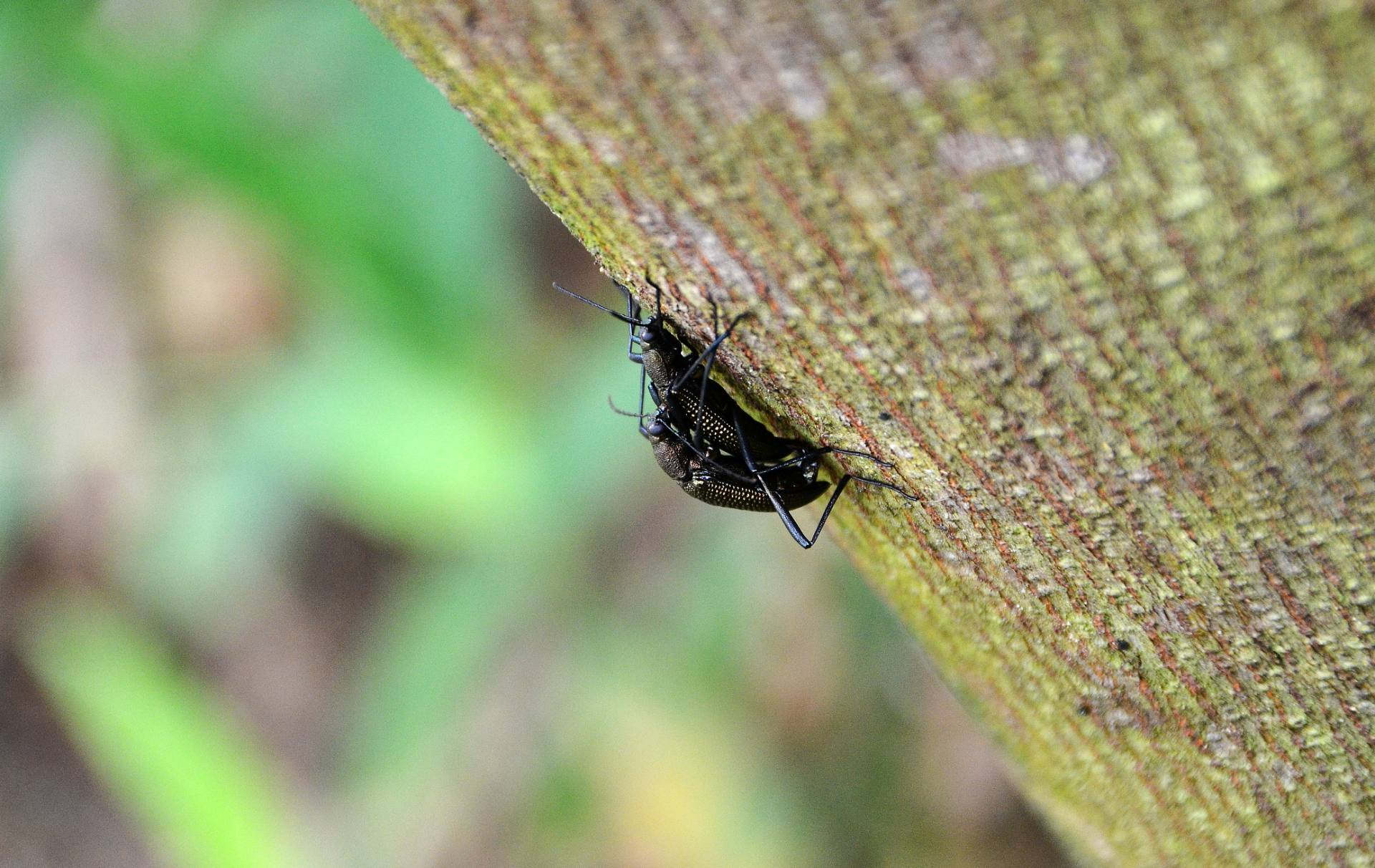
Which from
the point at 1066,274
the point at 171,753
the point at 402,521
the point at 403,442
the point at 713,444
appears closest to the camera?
the point at 1066,274

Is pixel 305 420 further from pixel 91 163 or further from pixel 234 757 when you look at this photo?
pixel 91 163

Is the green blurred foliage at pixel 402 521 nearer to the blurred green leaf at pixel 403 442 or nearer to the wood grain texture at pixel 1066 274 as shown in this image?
the blurred green leaf at pixel 403 442

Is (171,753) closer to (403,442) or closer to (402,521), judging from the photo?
(402,521)

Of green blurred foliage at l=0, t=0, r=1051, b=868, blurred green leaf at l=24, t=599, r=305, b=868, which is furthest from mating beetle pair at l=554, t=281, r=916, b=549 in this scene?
blurred green leaf at l=24, t=599, r=305, b=868

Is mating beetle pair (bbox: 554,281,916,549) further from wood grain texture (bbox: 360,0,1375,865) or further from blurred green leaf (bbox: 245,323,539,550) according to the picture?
blurred green leaf (bbox: 245,323,539,550)

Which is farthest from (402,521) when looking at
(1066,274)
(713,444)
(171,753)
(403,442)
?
(1066,274)

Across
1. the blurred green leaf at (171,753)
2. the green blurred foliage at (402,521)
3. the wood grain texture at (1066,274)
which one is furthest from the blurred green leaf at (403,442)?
the wood grain texture at (1066,274)
